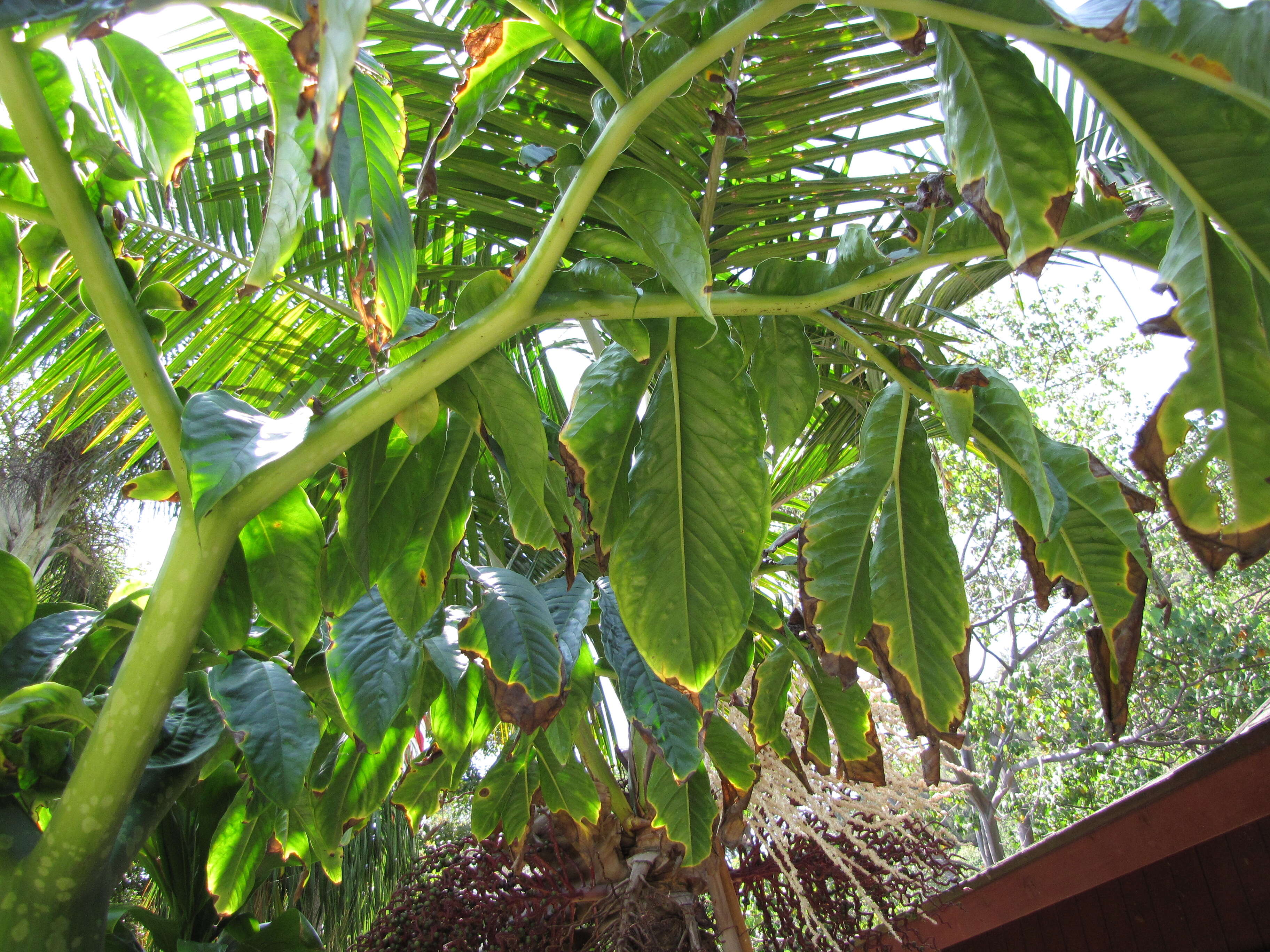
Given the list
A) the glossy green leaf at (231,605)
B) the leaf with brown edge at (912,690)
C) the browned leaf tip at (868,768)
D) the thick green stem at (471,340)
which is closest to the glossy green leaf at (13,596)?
the glossy green leaf at (231,605)

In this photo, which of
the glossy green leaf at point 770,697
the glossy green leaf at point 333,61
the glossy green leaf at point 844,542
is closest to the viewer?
the glossy green leaf at point 333,61

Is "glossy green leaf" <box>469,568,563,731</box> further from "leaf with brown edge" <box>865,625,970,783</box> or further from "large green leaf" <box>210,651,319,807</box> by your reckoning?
"leaf with brown edge" <box>865,625,970,783</box>

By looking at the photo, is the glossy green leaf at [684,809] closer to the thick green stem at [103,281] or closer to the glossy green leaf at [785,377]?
the glossy green leaf at [785,377]

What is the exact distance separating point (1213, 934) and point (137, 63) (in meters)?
3.39

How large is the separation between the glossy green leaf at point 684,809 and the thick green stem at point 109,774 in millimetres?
842

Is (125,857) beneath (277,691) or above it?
beneath

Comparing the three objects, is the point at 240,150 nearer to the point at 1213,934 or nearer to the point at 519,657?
the point at 519,657

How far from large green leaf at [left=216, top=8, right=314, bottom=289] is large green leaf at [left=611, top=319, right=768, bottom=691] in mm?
416

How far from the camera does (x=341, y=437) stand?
74cm

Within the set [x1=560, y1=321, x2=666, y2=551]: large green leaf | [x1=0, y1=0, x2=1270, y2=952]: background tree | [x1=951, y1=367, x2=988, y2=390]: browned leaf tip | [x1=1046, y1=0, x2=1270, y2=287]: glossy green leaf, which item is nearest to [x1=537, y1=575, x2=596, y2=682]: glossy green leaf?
[x1=0, y1=0, x2=1270, y2=952]: background tree

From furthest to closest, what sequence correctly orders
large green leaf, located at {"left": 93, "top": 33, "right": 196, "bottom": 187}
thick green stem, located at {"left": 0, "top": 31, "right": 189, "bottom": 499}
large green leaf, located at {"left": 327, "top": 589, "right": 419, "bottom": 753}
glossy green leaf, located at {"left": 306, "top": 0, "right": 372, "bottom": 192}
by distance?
large green leaf, located at {"left": 327, "top": 589, "right": 419, "bottom": 753}, large green leaf, located at {"left": 93, "top": 33, "right": 196, "bottom": 187}, thick green stem, located at {"left": 0, "top": 31, "right": 189, "bottom": 499}, glossy green leaf, located at {"left": 306, "top": 0, "right": 372, "bottom": 192}

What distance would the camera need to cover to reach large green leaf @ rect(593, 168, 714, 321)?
0.68 metres

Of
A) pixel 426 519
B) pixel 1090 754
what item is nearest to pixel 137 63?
pixel 426 519

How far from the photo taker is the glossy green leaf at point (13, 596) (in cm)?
95
